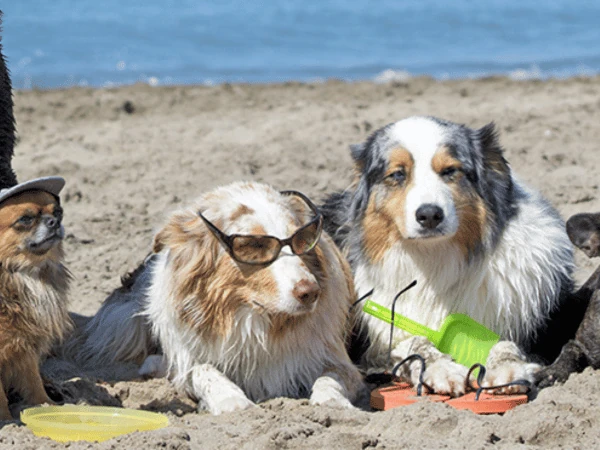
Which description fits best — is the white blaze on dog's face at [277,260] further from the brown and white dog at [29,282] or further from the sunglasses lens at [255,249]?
the brown and white dog at [29,282]

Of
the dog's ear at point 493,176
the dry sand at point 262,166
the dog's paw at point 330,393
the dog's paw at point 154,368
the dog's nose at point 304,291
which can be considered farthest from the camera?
the dog's paw at point 154,368

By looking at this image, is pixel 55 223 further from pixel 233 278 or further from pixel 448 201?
pixel 448 201

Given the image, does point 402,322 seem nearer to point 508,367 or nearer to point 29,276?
point 508,367

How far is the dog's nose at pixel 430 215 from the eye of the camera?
4.61 metres

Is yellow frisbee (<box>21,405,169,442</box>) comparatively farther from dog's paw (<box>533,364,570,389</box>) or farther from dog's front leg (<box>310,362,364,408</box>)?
dog's paw (<box>533,364,570,389</box>)

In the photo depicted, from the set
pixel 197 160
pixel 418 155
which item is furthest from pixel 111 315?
pixel 197 160

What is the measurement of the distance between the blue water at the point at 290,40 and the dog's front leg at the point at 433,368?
9667 millimetres

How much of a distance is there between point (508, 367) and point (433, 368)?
0.35 m

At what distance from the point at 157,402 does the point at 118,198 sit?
3.46 m

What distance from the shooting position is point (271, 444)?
146 inches

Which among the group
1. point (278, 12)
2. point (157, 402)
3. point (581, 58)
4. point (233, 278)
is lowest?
point (157, 402)

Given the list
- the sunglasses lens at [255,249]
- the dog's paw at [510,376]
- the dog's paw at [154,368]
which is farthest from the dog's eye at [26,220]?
the dog's paw at [510,376]

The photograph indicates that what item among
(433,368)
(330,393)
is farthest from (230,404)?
(433,368)

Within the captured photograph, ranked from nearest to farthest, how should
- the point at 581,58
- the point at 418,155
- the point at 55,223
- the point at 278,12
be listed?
the point at 55,223, the point at 418,155, the point at 581,58, the point at 278,12
